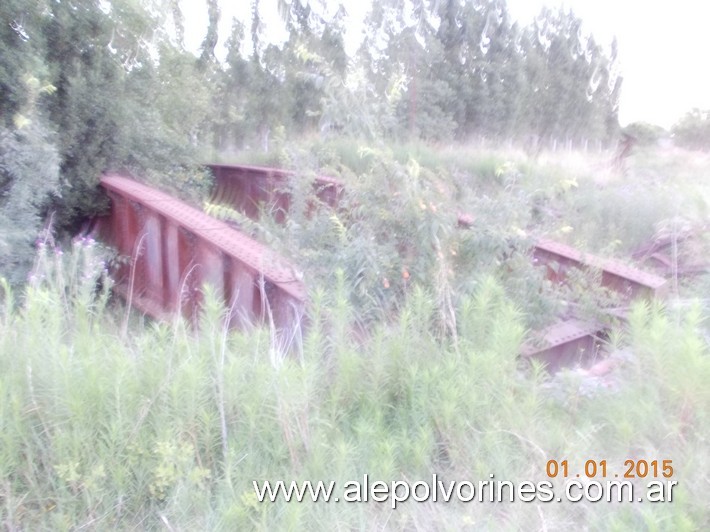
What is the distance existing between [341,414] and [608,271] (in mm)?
3553

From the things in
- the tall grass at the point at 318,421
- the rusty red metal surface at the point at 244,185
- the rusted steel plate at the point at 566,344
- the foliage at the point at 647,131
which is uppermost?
the foliage at the point at 647,131

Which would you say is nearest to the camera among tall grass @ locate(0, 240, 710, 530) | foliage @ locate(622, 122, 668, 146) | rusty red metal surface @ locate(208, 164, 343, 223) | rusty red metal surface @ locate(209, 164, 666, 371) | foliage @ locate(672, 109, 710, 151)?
tall grass @ locate(0, 240, 710, 530)

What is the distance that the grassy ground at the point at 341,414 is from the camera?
292 centimetres

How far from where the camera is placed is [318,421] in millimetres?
3295

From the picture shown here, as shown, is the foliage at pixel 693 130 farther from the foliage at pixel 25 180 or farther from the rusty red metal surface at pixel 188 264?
the foliage at pixel 25 180

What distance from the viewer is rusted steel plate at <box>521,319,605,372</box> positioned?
4.99 m

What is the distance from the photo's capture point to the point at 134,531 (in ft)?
9.56

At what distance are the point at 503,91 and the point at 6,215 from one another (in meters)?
17.2

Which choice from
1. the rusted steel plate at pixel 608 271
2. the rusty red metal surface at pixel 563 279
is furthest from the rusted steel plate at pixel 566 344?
the rusted steel plate at pixel 608 271

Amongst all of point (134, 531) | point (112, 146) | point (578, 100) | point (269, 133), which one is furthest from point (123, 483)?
point (578, 100)

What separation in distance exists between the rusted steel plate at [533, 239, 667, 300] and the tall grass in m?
1.90
